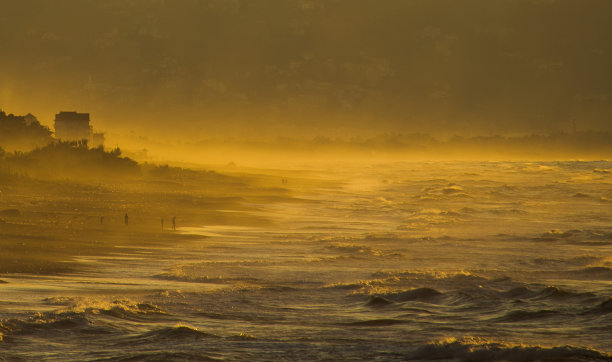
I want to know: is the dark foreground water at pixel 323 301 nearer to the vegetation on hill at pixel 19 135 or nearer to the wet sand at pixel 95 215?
the wet sand at pixel 95 215

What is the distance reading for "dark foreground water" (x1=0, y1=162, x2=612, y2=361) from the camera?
1452 centimetres

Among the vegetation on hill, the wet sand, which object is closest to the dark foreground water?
the wet sand

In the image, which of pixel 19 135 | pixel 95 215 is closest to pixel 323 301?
pixel 95 215

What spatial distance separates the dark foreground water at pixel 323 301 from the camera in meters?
14.5

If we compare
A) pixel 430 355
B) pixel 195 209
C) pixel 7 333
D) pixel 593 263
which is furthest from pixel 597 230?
pixel 7 333

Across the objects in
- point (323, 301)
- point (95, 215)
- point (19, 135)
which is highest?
point (19, 135)

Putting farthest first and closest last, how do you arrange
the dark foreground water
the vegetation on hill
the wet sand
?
1. the vegetation on hill
2. the wet sand
3. the dark foreground water

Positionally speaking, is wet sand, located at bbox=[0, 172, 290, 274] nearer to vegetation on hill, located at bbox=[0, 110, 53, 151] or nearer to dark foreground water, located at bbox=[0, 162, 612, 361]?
dark foreground water, located at bbox=[0, 162, 612, 361]


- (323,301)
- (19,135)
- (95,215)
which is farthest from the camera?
(19,135)

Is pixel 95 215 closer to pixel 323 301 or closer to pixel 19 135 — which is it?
pixel 323 301

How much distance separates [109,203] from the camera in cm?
4062

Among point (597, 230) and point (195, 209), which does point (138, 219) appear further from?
point (597, 230)

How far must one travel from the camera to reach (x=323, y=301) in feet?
62.4

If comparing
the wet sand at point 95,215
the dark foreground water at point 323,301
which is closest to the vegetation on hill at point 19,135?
the wet sand at point 95,215
